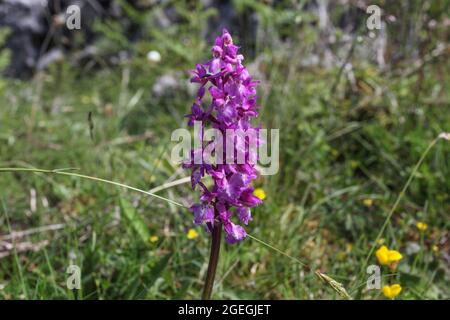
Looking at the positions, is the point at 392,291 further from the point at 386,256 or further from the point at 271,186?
the point at 271,186

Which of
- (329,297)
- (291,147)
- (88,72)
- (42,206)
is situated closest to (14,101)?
(88,72)

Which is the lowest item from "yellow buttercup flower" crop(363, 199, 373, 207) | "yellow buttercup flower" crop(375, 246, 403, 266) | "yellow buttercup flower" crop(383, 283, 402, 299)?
"yellow buttercup flower" crop(383, 283, 402, 299)

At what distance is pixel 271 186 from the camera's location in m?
2.55

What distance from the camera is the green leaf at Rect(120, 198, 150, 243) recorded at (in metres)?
2.07

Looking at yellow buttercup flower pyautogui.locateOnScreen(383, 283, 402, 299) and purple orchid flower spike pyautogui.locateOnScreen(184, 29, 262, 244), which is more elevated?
purple orchid flower spike pyautogui.locateOnScreen(184, 29, 262, 244)

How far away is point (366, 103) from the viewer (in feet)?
10.6

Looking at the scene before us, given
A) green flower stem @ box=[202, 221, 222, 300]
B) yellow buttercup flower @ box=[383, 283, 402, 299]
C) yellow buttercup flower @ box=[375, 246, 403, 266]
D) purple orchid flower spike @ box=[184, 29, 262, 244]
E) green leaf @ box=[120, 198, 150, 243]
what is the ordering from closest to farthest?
purple orchid flower spike @ box=[184, 29, 262, 244]
green flower stem @ box=[202, 221, 222, 300]
yellow buttercup flower @ box=[383, 283, 402, 299]
yellow buttercup flower @ box=[375, 246, 403, 266]
green leaf @ box=[120, 198, 150, 243]

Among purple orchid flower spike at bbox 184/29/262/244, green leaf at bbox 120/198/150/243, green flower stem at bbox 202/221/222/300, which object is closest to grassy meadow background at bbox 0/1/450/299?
green leaf at bbox 120/198/150/243

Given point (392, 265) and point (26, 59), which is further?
point (26, 59)

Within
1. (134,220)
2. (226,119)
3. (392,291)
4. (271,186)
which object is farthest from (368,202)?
(226,119)

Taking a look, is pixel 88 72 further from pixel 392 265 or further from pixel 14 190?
pixel 392 265

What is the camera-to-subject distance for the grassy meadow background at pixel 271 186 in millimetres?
2018

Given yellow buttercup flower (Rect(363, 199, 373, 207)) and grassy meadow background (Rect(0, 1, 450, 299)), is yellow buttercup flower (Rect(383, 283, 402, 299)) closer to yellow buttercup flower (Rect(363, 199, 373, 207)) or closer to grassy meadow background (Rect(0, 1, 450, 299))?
grassy meadow background (Rect(0, 1, 450, 299))

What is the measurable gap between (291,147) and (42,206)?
1482 mm
